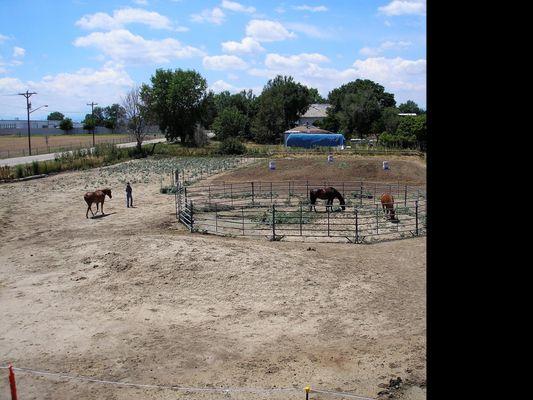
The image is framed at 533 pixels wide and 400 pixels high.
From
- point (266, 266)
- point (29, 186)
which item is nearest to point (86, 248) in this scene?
point (266, 266)

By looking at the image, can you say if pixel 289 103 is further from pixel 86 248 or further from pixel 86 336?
pixel 86 336

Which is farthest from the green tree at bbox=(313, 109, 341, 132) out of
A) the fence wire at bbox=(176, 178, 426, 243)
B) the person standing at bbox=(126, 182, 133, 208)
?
the person standing at bbox=(126, 182, 133, 208)

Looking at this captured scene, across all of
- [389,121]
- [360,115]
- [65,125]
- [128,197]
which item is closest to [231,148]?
[360,115]

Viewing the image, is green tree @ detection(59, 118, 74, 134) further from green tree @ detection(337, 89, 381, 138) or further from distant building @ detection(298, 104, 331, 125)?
green tree @ detection(337, 89, 381, 138)

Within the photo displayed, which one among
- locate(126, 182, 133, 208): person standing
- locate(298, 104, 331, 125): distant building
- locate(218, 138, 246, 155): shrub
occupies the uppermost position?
locate(298, 104, 331, 125): distant building

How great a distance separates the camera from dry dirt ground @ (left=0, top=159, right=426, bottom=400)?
8.41 m

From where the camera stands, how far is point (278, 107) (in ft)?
289

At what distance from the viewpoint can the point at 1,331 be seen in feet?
34.4

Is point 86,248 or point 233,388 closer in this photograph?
point 233,388

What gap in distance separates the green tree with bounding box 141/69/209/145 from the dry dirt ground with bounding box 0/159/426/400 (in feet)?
207
